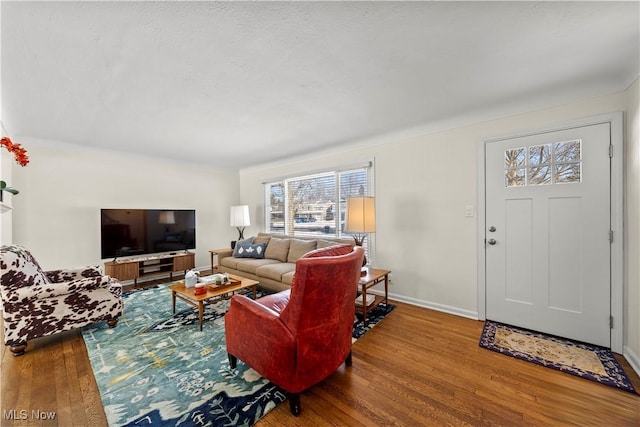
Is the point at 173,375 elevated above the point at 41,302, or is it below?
below

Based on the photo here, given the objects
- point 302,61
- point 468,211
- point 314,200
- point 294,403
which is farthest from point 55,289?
point 468,211

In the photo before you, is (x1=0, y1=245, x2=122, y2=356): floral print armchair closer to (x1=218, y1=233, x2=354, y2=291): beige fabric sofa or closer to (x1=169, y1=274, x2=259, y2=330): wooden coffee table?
(x1=169, y1=274, x2=259, y2=330): wooden coffee table

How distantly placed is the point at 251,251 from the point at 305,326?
3.02 metres

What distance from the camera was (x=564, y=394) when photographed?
166 centimetres

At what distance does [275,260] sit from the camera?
4.13 metres

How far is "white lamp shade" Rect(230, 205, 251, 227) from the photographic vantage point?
16.8ft

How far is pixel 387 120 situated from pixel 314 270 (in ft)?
7.49

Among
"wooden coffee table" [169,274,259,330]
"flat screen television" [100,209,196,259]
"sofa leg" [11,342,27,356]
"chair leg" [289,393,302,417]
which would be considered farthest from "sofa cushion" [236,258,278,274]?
"chair leg" [289,393,302,417]

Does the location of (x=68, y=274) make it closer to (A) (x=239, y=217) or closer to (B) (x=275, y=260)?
(B) (x=275, y=260)

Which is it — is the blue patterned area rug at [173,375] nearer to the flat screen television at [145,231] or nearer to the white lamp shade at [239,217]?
the flat screen television at [145,231]

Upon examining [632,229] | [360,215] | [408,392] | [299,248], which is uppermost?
[360,215]

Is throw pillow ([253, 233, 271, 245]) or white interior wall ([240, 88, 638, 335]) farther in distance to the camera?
throw pillow ([253, 233, 271, 245])

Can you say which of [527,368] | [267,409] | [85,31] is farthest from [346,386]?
[85,31]

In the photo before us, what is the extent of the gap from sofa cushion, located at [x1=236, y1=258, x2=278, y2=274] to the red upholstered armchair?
2.06 meters
